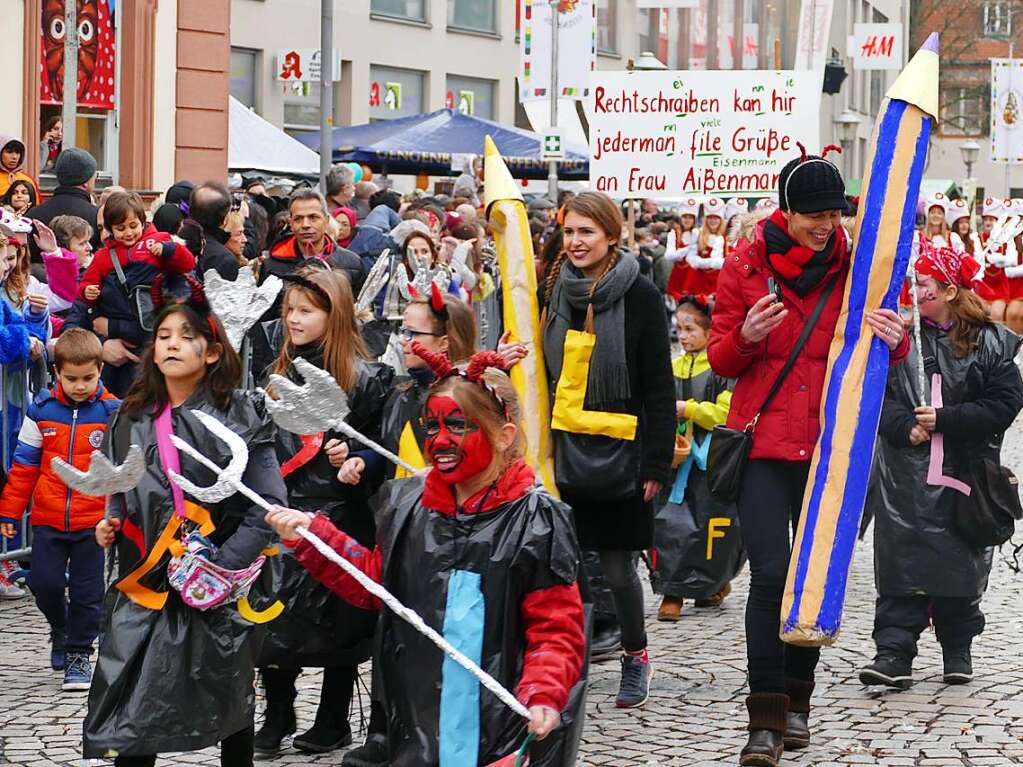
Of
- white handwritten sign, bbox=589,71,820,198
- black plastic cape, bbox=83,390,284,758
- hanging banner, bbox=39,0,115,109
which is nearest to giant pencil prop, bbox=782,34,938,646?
black plastic cape, bbox=83,390,284,758

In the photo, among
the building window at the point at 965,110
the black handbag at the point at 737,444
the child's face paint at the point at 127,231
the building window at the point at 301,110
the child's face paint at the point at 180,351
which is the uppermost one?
the building window at the point at 965,110

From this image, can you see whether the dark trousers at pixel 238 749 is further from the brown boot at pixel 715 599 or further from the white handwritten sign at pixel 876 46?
the white handwritten sign at pixel 876 46

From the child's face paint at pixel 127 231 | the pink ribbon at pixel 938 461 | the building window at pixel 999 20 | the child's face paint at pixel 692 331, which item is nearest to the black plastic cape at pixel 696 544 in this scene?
the child's face paint at pixel 692 331

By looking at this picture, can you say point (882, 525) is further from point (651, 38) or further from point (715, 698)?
point (651, 38)

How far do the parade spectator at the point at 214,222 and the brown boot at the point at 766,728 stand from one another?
4.77m

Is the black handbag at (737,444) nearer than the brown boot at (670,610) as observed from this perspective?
Yes

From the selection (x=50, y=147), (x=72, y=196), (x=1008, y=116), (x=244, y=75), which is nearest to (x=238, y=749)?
(x=72, y=196)

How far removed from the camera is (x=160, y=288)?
9180mm

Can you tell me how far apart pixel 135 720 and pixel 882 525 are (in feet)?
11.5

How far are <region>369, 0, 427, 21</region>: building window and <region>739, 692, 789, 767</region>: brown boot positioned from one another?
26.2 m

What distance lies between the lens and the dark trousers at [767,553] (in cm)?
604

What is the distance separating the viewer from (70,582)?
7371mm

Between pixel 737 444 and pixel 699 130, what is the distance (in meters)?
6.36

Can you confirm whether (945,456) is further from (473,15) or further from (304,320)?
(473,15)
